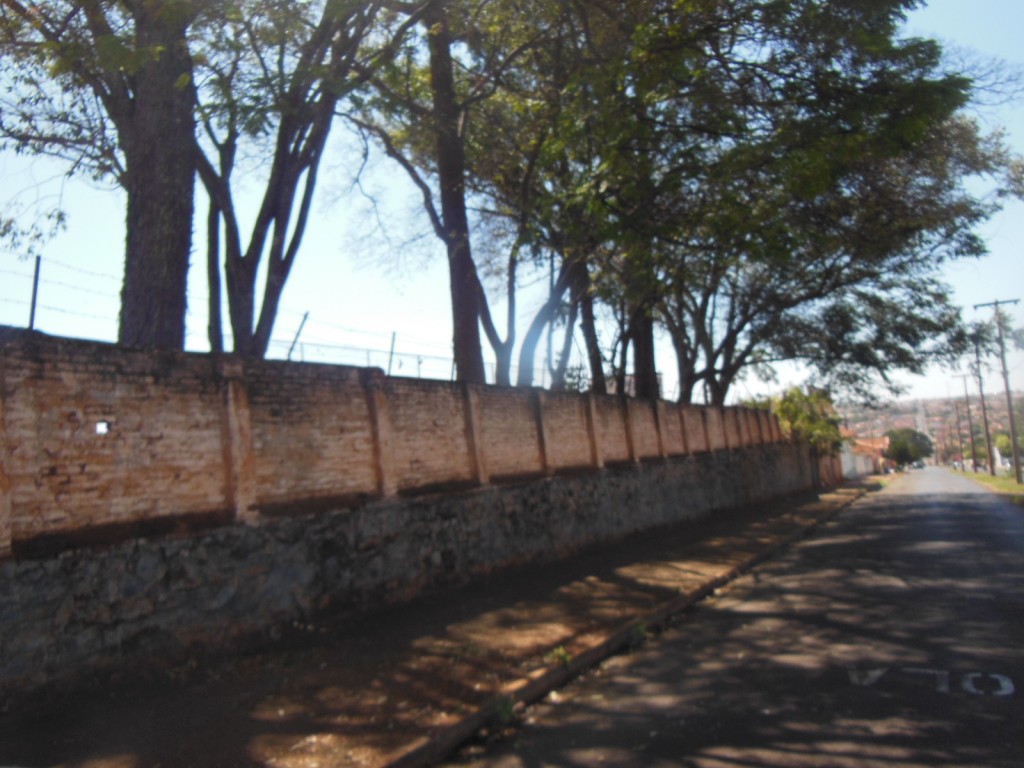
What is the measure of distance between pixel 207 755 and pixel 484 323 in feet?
42.7

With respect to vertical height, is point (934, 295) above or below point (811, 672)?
above

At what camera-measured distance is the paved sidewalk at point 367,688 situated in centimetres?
529

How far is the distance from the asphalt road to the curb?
13 cm

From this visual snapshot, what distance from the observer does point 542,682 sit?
22.4 ft

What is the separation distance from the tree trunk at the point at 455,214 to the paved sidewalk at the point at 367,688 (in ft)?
15.7

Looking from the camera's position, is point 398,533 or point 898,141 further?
point 898,141

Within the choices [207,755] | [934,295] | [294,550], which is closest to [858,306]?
[934,295]

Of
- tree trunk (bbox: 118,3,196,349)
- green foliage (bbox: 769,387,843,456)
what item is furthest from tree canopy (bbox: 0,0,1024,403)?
green foliage (bbox: 769,387,843,456)

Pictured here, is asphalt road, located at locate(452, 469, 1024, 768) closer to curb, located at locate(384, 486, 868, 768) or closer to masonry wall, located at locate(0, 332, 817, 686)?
curb, located at locate(384, 486, 868, 768)

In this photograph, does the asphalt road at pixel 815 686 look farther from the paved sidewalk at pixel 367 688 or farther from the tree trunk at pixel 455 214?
the tree trunk at pixel 455 214

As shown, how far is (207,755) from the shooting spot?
5152 millimetres

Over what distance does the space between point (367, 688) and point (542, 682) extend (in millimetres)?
1371

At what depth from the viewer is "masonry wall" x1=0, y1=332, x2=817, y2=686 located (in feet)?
20.5

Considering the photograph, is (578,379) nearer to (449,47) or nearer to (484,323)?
(484,323)
